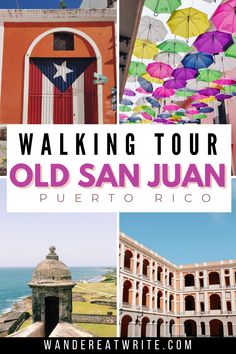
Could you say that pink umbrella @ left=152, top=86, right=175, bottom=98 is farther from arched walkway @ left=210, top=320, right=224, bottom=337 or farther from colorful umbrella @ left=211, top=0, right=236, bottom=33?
arched walkway @ left=210, top=320, right=224, bottom=337

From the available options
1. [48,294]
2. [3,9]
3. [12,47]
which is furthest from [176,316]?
[3,9]

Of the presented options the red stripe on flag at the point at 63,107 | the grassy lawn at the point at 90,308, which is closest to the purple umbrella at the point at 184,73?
the red stripe on flag at the point at 63,107

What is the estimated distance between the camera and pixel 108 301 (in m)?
4.73

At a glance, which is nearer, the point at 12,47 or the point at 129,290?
the point at 129,290

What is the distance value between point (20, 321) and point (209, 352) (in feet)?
6.52

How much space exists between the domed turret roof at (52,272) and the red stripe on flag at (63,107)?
1353 mm

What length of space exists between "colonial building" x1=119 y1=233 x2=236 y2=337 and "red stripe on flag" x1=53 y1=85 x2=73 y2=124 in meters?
1.38

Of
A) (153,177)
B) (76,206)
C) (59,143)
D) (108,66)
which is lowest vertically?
(76,206)

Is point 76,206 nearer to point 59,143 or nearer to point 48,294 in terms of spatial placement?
point 59,143

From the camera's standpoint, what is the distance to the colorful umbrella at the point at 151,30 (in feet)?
17.0

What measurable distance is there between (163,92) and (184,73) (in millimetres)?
540

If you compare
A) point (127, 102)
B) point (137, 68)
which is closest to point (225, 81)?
point (137, 68)

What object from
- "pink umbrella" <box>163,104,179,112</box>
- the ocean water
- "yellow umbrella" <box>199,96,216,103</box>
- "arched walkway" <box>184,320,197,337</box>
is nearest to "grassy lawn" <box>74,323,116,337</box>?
the ocean water

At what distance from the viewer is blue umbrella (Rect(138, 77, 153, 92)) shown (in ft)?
19.9
